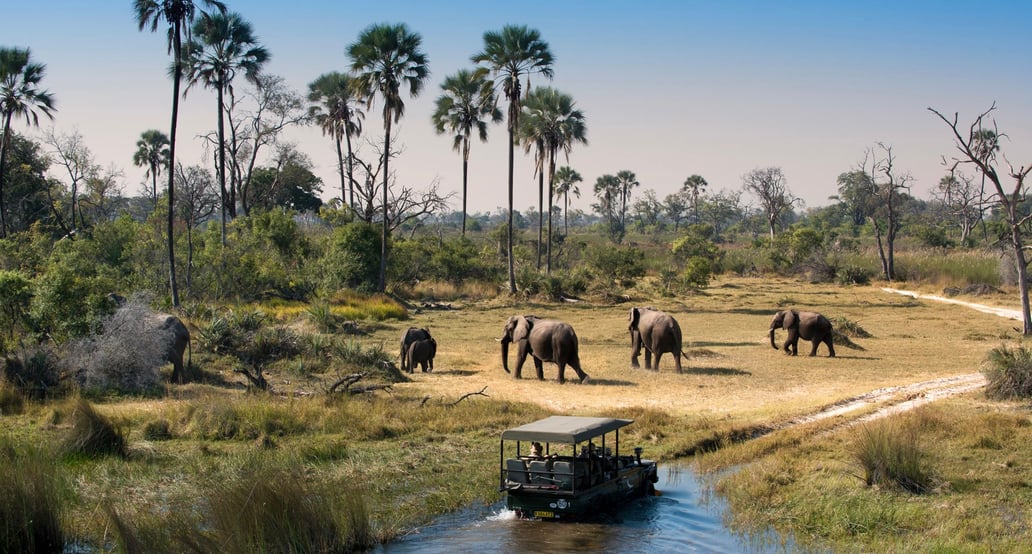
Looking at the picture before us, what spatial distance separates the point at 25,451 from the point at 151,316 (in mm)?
9494

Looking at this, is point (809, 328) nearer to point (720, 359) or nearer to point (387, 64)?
point (720, 359)

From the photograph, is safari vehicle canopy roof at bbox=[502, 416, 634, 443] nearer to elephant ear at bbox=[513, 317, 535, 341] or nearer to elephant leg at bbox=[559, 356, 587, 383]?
elephant leg at bbox=[559, 356, 587, 383]

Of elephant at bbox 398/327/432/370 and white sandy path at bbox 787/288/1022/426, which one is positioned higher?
elephant at bbox 398/327/432/370

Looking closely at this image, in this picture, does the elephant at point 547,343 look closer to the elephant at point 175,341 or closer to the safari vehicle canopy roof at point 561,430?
the elephant at point 175,341

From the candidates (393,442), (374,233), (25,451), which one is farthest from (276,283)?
(25,451)

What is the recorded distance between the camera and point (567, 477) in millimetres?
11992

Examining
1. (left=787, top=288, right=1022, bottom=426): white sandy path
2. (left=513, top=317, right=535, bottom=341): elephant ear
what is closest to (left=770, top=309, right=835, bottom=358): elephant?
(left=787, top=288, right=1022, bottom=426): white sandy path

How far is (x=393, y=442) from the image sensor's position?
1567 cm

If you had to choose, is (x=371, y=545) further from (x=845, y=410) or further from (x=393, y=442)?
(x=845, y=410)

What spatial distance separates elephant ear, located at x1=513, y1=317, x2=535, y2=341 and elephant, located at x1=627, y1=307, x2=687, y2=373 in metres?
2.82

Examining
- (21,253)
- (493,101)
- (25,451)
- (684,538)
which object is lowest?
(684,538)

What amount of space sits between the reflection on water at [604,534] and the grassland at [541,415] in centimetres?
37

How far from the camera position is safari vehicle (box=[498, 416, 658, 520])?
37.9ft

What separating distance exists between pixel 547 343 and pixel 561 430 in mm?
10243
